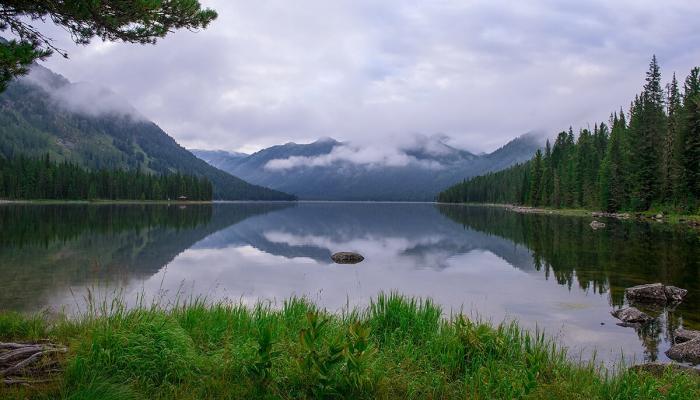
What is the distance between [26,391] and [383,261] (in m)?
34.3

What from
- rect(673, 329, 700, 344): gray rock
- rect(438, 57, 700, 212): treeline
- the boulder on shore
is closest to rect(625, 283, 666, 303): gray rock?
the boulder on shore

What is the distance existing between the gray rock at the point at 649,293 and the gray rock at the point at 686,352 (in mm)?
7783

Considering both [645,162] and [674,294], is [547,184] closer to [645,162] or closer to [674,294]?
[645,162]

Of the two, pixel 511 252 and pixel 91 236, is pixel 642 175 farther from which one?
pixel 91 236

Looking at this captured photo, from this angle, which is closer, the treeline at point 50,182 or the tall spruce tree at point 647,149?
the tall spruce tree at point 647,149

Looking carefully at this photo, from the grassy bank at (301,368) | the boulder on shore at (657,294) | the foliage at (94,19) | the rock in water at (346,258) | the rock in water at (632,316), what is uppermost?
the foliage at (94,19)

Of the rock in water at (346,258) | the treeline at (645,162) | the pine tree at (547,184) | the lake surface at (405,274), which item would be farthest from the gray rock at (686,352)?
the pine tree at (547,184)

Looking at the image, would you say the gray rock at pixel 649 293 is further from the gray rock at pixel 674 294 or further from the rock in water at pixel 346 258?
the rock in water at pixel 346 258

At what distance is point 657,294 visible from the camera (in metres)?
22.2

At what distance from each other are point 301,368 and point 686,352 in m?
13.4

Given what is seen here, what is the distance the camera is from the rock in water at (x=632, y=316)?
1883 cm

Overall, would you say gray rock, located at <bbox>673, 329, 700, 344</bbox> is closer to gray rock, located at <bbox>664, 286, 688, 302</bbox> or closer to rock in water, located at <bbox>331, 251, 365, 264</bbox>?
gray rock, located at <bbox>664, 286, 688, 302</bbox>

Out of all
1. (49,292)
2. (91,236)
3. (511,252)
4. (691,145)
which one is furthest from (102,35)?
(691,145)

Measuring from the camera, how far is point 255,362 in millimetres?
8430
